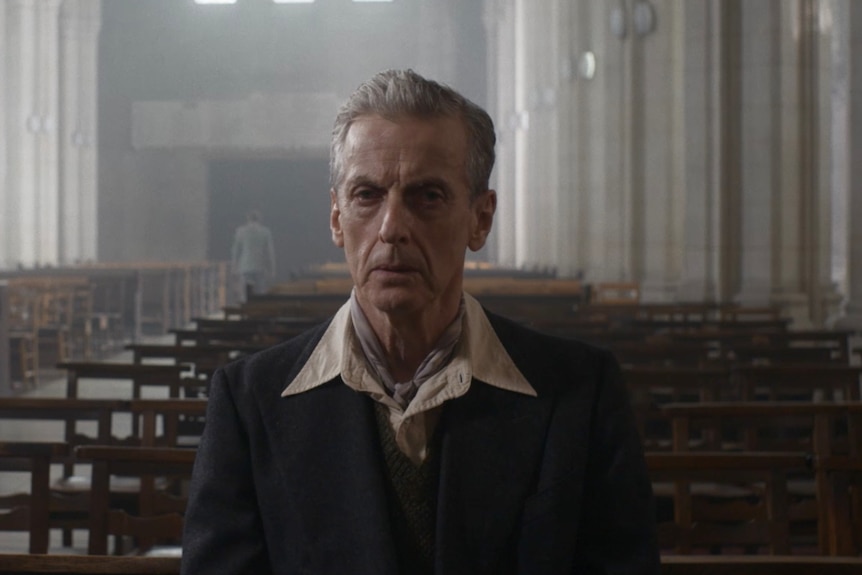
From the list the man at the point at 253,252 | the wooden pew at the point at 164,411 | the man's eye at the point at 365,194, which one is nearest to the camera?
the man's eye at the point at 365,194

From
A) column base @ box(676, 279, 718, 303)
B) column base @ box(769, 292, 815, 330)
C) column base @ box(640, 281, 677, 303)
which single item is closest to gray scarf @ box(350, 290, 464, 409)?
column base @ box(769, 292, 815, 330)

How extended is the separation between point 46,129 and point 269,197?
6.93 m

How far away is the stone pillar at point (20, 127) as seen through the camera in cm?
2864

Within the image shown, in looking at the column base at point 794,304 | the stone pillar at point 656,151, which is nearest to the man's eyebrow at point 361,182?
the column base at point 794,304

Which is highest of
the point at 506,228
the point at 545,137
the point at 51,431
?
the point at 545,137

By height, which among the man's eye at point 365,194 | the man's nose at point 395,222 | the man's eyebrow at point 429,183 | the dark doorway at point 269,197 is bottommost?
the man's nose at point 395,222

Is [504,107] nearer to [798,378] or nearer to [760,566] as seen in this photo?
[798,378]

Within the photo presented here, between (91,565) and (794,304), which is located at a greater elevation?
(794,304)

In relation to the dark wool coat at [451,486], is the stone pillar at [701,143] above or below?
above

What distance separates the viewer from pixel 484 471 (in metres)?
2.00

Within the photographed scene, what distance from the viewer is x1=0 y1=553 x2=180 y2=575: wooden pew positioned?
2.46 metres

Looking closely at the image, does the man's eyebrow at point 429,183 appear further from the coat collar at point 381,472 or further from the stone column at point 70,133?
the stone column at point 70,133

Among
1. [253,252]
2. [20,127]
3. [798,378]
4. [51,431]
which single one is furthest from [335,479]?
[20,127]

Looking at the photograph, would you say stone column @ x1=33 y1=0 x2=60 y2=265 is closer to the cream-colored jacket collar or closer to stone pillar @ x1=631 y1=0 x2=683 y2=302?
stone pillar @ x1=631 y1=0 x2=683 y2=302
